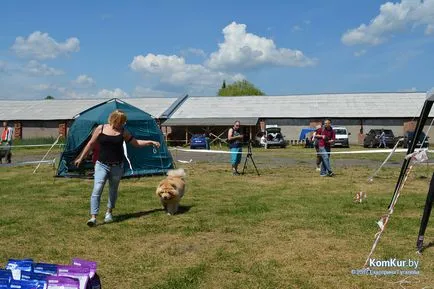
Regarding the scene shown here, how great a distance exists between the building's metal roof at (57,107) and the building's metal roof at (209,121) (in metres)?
2.28

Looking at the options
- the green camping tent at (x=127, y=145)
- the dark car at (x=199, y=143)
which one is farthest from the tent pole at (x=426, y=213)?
the dark car at (x=199, y=143)

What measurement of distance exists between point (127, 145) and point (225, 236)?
8515mm

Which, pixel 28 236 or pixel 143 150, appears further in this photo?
pixel 143 150

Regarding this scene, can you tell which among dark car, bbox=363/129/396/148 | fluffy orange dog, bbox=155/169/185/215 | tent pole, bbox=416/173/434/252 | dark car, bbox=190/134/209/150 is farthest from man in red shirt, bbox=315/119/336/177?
dark car, bbox=363/129/396/148

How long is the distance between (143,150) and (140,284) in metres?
10.4

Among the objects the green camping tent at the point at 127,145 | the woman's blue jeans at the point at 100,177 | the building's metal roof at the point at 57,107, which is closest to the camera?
the woman's blue jeans at the point at 100,177

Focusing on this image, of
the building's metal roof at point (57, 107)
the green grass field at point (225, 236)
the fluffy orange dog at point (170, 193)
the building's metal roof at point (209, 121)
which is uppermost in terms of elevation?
the building's metal roof at point (57, 107)

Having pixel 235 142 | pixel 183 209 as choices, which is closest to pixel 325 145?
pixel 235 142

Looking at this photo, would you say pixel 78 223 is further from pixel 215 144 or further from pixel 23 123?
pixel 23 123

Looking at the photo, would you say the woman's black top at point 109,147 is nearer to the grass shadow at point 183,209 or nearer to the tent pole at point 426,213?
the grass shadow at point 183,209

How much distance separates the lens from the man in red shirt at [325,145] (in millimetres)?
13977

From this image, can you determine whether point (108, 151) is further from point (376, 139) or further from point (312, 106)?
point (312, 106)

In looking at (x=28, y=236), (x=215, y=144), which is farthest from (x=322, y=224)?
(x=215, y=144)

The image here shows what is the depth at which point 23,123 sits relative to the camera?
4700cm
